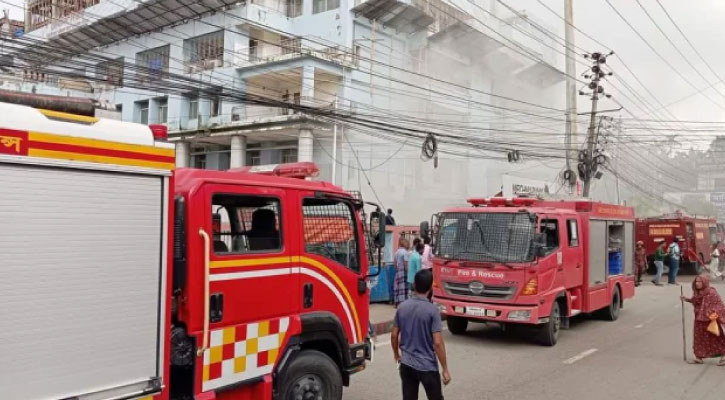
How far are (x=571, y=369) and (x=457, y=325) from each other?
2576 mm

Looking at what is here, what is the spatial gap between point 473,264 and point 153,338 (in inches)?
Answer: 250

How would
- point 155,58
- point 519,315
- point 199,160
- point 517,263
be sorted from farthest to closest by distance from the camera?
point 155,58 → point 199,160 → point 517,263 → point 519,315

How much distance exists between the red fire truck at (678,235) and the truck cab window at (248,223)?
23270mm

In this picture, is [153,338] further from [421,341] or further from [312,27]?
[312,27]

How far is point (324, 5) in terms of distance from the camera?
2864cm

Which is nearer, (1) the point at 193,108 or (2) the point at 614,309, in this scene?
(2) the point at 614,309

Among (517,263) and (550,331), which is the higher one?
(517,263)

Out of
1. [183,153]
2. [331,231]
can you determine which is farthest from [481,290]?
[183,153]

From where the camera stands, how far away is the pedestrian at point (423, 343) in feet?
14.1

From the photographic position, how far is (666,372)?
7480 millimetres

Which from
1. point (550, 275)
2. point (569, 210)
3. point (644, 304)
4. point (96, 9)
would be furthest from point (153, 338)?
point (96, 9)

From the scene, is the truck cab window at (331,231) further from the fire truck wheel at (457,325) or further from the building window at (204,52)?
the building window at (204,52)

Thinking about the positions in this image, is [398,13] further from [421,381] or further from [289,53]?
[421,381]

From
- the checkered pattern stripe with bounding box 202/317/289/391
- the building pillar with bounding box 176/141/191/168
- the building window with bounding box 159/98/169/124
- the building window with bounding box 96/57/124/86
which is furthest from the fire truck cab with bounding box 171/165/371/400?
the building window with bounding box 159/98/169/124
